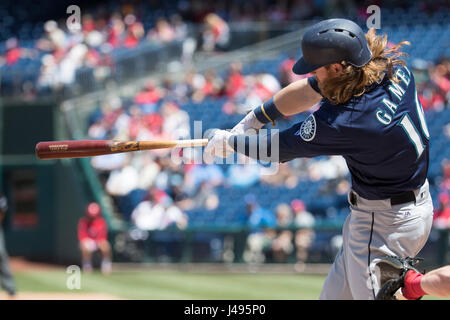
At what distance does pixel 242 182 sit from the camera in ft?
40.3

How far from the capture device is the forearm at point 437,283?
→ 10.7ft

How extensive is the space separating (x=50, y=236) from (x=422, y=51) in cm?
833

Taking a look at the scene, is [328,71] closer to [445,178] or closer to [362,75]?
[362,75]

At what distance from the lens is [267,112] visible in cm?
391

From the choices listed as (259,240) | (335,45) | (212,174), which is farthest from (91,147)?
(212,174)

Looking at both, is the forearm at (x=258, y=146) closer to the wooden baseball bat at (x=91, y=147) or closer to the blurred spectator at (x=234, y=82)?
the wooden baseball bat at (x=91, y=147)

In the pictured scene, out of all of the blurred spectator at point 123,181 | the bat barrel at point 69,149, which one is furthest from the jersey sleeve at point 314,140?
the blurred spectator at point 123,181

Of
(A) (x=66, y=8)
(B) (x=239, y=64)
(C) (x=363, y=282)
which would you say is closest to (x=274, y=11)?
(B) (x=239, y=64)

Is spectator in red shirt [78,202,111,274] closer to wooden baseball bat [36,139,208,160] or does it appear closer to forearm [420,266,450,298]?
wooden baseball bat [36,139,208,160]

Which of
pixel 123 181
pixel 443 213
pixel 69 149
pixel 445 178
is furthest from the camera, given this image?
pixel 123 181

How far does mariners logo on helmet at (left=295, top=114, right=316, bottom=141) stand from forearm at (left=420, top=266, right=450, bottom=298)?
864 millimetres

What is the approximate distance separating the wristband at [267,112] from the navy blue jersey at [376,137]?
0.46m

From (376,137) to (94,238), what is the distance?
9108mm

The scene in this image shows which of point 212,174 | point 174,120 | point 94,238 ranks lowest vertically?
point 94,238
